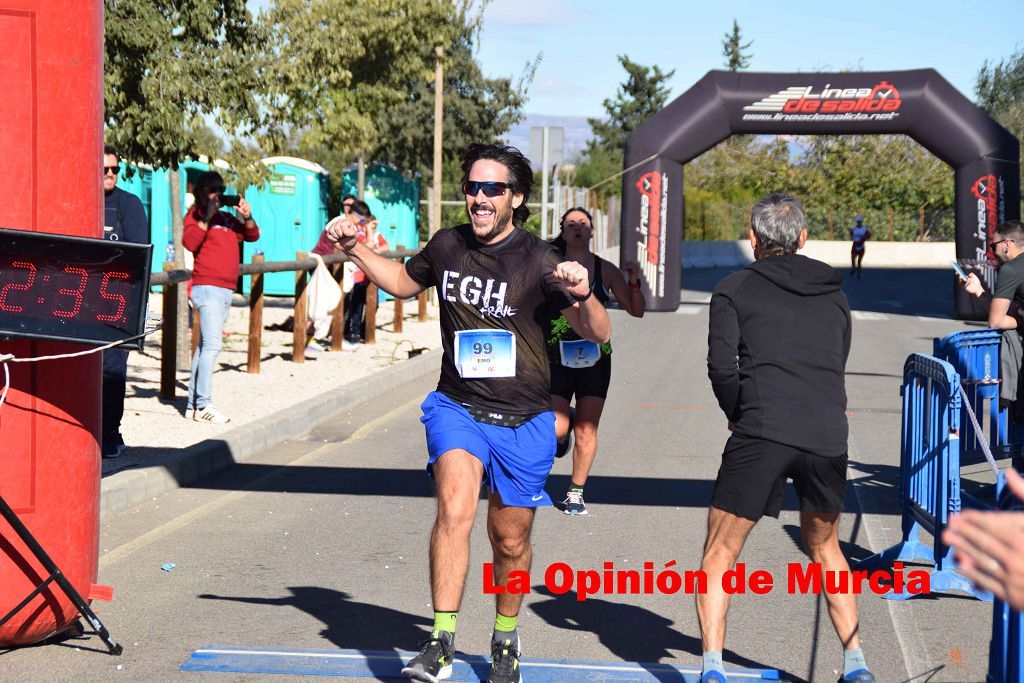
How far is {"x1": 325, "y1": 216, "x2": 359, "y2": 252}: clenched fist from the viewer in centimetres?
505

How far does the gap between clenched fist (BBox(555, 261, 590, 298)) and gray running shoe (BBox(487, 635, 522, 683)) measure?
1314 mm

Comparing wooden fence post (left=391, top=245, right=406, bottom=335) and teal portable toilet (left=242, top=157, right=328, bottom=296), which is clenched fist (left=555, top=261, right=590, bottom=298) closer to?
wooden fence post (left=391, top=245, right=406, bottom=335)

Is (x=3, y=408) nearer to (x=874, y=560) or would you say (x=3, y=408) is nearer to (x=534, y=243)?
(x=534, y=243)

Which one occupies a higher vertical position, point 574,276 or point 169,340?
point 574,276

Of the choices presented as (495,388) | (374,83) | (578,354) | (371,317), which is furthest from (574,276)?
(374,83)

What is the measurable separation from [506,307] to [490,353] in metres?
0.18

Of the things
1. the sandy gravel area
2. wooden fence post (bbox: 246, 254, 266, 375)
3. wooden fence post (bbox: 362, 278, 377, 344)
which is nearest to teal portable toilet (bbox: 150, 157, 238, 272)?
the sandy gravel area

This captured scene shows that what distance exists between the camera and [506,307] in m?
4.94

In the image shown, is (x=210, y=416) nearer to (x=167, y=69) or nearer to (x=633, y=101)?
(x=167, y=69)

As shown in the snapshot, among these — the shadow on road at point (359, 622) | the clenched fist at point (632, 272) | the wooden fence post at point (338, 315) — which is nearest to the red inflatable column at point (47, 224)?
the shadow on road at point (359, 622)

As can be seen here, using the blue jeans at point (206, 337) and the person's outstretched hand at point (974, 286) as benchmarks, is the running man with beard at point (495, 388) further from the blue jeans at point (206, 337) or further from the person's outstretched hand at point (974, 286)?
the blue jeans at point (206, 337)

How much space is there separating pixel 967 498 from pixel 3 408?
4609mm

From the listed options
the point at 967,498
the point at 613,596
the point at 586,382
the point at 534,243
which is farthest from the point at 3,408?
the point at 967,498

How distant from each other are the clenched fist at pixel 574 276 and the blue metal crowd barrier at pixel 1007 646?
5.52 ft
